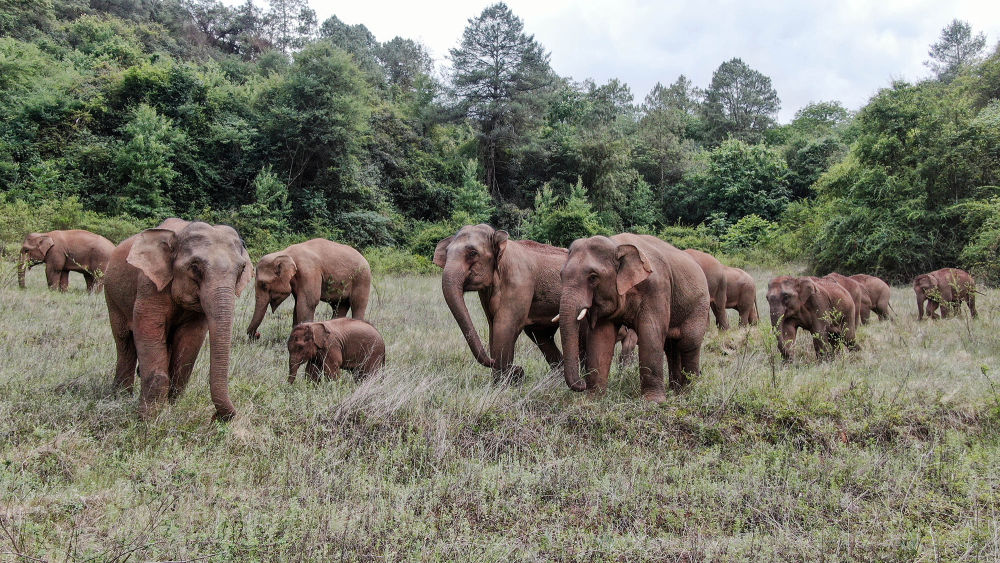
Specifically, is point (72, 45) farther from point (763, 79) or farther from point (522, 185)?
point (763, 79)

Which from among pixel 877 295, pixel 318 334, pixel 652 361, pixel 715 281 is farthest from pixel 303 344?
pixel 877 295

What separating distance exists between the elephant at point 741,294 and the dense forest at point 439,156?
719cm

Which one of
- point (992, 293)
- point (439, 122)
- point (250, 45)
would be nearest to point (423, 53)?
point (250, 45)

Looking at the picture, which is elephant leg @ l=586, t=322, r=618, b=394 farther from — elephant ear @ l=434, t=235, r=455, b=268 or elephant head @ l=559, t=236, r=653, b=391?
elephant ear @ l=434, t=235, r=455, b=268

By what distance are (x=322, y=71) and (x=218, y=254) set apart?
29.6 m

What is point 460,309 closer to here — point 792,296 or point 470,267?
point 470,267

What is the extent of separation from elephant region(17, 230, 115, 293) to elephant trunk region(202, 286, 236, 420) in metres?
11.9

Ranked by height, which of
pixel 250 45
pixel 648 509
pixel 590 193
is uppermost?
pixel 250 45

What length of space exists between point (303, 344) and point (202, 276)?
2.29 meters

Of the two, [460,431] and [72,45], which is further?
[72,45]

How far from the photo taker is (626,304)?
636 centimetres

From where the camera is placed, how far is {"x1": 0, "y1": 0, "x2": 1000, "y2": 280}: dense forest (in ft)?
76.4

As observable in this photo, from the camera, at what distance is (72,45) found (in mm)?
40531

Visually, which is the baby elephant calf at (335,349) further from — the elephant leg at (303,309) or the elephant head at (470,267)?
the elephant leg at (303,309)
